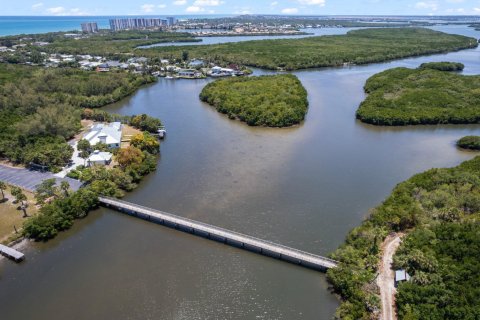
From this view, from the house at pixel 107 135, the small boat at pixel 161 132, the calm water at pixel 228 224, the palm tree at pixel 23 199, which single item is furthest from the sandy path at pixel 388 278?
the house at pixel 107 135

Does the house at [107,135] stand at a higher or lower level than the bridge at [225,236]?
higher

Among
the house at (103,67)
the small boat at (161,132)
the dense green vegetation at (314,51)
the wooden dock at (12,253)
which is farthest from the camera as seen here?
the dense green vegetation at (314,51)

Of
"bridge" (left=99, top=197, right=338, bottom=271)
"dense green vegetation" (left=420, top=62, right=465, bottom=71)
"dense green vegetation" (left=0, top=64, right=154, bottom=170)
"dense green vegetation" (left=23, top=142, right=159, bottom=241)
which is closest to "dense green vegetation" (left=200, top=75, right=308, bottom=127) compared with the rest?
"dense green vegetation" (left=23, top=142, right=159, bottom=241)

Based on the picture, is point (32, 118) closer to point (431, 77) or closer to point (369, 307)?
point (369, 307)

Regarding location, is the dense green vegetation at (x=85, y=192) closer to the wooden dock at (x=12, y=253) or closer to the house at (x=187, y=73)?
the wooden dock at (x=12, y=253)

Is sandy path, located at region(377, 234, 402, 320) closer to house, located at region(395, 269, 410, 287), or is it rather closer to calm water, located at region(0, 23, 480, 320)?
house, located at region(395, 269, 410, 287)
